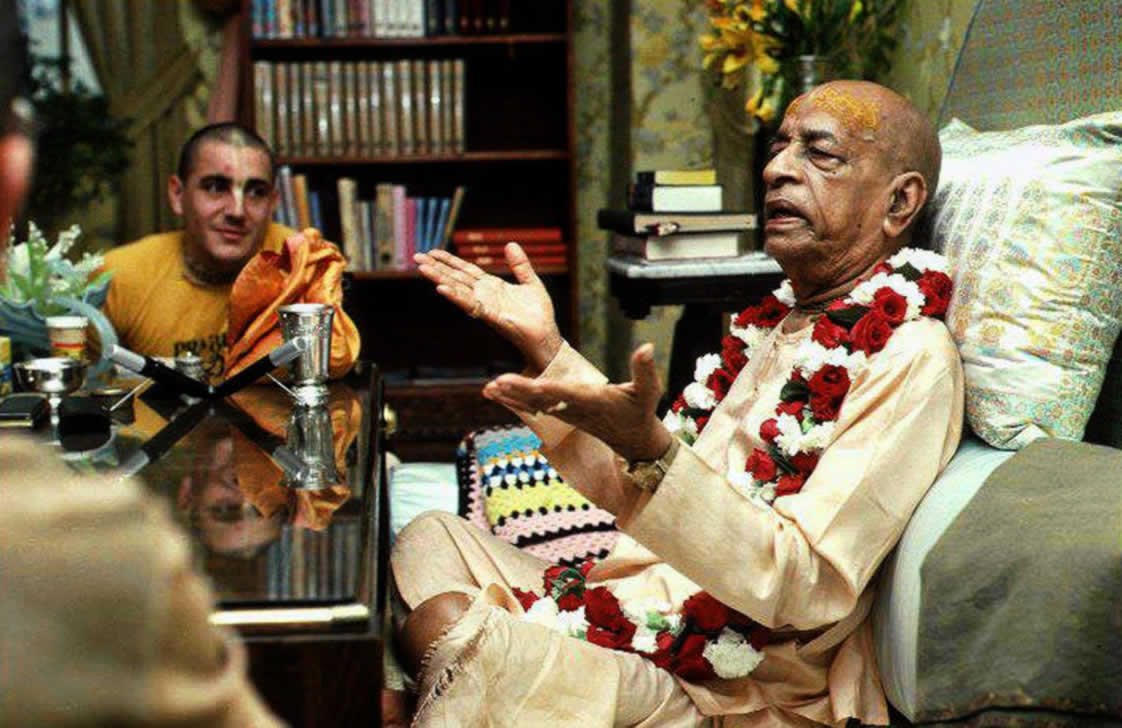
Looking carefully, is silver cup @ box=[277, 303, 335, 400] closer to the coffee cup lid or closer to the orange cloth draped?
the orange cloth draped

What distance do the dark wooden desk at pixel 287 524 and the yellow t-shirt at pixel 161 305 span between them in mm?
789

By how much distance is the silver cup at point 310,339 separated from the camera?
1.83 m

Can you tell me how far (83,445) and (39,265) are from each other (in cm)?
79

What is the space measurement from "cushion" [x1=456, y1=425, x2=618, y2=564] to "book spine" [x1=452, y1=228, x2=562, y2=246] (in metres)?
2.01

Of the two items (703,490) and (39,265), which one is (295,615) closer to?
(703,490)

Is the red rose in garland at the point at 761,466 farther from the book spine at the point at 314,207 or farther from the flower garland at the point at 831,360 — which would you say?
the book spine at the point at 314,207

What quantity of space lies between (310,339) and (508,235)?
2.49 meters

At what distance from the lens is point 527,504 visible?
2.10 meters

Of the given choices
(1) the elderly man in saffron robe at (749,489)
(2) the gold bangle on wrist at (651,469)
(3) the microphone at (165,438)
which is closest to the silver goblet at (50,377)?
(3) the microphone at (165,438)

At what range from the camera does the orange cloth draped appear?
2.10m

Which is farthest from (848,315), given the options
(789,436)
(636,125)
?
(636,125)

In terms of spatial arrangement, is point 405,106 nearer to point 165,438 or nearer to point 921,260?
point 165,438

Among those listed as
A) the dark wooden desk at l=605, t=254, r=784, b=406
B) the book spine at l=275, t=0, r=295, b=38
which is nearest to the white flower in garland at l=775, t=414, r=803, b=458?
the dark wooden desk at l=605, t=254, r=784, b=406

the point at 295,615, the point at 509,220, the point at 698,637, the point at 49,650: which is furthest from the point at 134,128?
the point at 49,650
